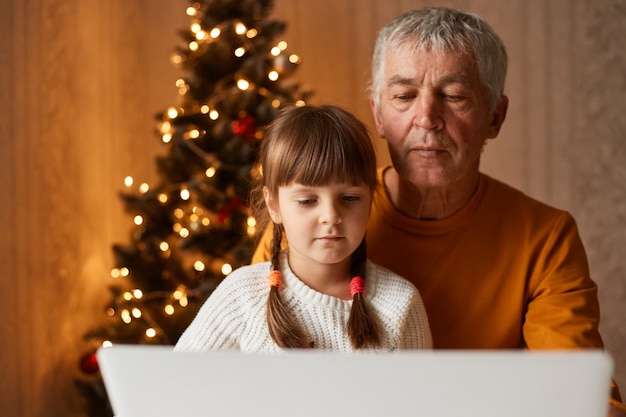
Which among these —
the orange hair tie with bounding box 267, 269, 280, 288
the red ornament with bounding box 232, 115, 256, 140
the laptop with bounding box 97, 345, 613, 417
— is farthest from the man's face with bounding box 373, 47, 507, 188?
the red ornament with bounding box 232, 115, 256, 140

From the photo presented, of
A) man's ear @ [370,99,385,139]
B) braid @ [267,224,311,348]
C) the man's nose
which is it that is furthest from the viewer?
man's ear @ [370,99,385,139]

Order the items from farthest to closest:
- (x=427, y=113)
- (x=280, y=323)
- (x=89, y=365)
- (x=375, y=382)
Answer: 1. (x=89, y=365)
2. (x=427, y=113)
3. (x=280, y=323)
4. (x=375, y=382)

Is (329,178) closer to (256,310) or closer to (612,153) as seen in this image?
(256,310)

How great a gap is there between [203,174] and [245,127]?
0.25 metres

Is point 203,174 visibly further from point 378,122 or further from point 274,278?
point 274,278

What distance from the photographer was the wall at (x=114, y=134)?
291 centimetres

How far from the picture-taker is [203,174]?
2.90 m

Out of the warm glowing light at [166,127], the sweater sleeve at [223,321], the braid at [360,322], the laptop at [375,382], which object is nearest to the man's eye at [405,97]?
the braid at [360,322]

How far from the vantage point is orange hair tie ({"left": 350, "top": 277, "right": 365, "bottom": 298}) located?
141 cm

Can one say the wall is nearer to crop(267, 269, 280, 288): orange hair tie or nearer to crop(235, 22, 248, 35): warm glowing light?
crop(235, 22, 248, 35): warm glowing light

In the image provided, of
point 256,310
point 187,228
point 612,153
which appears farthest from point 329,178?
point 612,153

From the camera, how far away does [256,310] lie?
4.51 feet

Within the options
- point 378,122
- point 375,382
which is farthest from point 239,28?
point 375,382

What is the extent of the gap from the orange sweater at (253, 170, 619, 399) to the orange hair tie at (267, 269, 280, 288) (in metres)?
0.28
